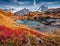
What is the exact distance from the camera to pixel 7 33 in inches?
1453

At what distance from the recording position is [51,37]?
4000 cm

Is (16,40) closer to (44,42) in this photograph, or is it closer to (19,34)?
(19,34)

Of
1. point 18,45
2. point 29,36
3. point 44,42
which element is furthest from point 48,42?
point 18,45

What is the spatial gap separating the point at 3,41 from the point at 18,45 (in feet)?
7.87

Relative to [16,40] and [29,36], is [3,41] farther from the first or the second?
[29,36]

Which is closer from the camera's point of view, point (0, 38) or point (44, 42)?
point (0, 38)

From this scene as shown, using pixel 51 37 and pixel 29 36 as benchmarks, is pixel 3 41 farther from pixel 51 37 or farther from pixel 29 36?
pixel 51 37

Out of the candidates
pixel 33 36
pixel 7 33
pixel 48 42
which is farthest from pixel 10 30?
pixel 48 42

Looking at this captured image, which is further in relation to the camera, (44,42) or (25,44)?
(44,42)

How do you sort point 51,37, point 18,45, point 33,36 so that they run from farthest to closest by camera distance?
1. point 51,37
2. point 33,36
3. point 18,45

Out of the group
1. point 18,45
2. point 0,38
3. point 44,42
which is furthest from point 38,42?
point 0,38

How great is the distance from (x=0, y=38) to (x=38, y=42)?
6358 mm

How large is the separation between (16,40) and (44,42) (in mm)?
5316

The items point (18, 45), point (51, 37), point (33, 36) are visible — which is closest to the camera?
point (18, 45)
